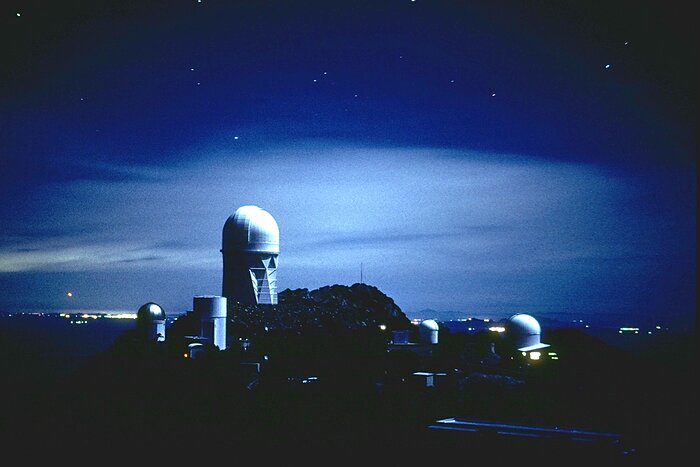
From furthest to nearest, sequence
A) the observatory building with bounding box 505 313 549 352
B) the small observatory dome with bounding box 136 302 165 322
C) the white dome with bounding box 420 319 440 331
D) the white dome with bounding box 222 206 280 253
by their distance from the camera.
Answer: the white dome with bounding box 222 206 280 253 < the white dome with bounding box 420 319 440 331 < the small observatory dome with bounding box 136 302 165 322 < the observatory building with bounding box 505 313 549 352

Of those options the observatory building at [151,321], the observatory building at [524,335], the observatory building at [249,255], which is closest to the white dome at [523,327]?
the observatory building at [524,335]

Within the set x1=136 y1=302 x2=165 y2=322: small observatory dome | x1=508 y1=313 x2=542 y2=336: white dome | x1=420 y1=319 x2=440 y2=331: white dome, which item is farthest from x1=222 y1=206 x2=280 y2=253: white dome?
x1=508 y1=313 x2=542 y2=336: white dome

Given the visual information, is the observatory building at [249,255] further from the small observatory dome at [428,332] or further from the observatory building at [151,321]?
the small observatory dome at [428,332]

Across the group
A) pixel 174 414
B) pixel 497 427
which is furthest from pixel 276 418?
pixel 497 427

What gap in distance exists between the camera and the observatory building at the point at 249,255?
244 ft

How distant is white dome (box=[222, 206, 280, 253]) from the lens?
74438mm

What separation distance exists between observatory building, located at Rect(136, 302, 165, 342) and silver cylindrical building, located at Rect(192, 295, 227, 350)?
6441 millimetres

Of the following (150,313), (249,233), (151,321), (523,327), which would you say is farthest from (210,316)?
(523,327)

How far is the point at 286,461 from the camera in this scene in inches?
1035

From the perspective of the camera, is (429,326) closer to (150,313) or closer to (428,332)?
(428,332)

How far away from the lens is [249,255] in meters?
74.6

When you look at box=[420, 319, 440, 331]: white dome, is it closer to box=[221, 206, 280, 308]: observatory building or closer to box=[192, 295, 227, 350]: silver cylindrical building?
box=[221, 206, 280, 308]: observatory building

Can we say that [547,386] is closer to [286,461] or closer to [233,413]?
[233,413]

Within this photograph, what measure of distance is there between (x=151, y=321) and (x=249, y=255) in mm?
12670
